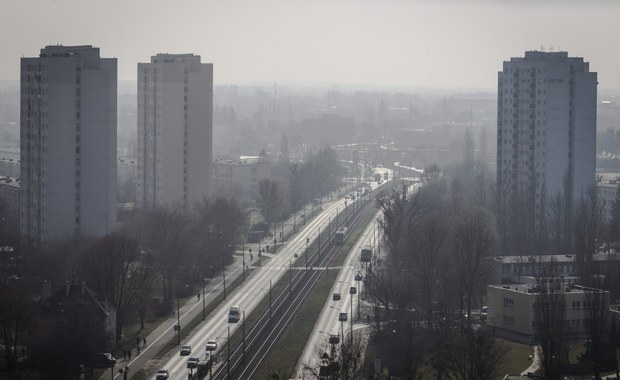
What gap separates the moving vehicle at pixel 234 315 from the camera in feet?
66.1

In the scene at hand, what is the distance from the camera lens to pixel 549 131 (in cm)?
2836

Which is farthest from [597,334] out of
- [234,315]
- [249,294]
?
[249,294]

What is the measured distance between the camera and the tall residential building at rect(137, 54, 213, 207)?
101ft

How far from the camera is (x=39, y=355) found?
16.2 m

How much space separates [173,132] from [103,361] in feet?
46.9

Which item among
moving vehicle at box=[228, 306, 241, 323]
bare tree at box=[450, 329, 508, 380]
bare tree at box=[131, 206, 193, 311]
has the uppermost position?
bare tree at box=[131, 206, 193, 311]

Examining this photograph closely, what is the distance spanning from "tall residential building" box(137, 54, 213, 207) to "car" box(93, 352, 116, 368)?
43.7 ft

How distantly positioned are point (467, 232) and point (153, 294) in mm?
5176

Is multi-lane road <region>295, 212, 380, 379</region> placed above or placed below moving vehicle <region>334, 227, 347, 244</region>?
below

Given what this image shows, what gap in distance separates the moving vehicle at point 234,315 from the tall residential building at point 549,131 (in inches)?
363

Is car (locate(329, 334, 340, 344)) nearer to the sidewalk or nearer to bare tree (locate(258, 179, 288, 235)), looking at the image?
the sidewalk

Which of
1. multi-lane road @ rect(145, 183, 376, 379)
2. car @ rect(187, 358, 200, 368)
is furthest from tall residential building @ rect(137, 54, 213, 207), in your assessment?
car @ rect(187, 358, 200, 368)

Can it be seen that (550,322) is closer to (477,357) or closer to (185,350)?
(477,357)

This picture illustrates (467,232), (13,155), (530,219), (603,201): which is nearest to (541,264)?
(467,232)
